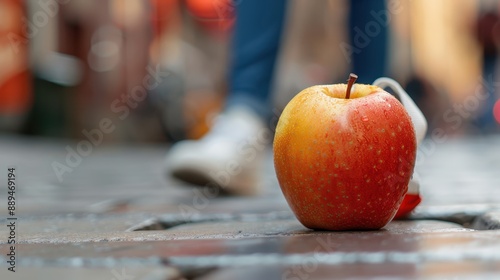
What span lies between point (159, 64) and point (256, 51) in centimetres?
899

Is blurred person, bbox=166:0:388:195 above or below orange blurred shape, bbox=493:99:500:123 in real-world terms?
above

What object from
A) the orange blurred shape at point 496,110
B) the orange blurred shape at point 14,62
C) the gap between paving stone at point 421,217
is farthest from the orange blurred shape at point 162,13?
the gap between paving stone at point 421,217

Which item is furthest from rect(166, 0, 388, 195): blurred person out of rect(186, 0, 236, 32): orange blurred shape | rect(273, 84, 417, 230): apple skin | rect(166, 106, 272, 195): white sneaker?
rect(186, 0, 236, 32): orange blurred shape

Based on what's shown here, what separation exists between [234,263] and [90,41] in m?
8.62

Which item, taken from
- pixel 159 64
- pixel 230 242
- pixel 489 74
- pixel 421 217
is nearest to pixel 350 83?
pixel 230 242

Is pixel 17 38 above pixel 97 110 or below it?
above

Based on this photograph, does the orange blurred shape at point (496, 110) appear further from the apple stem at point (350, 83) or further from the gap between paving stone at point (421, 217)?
the apple stem at point (350, 83)

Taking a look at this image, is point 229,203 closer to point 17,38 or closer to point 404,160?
point 404,160

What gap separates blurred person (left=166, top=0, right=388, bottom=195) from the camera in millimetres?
2170

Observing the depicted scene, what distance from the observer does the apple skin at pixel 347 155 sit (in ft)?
3.79

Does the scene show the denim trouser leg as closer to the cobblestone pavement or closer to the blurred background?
the cobblestone pavement

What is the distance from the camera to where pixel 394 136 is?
1.16m

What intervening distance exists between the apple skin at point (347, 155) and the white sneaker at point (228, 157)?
932 millimetres

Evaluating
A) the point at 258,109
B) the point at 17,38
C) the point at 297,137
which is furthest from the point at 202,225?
the point at 17,38
